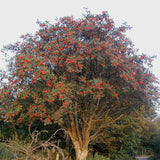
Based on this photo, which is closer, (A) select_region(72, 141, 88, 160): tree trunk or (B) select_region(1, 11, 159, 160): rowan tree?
(B) select_region(1, 11, 159, 160): rowan tree

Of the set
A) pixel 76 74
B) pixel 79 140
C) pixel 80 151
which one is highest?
pixel 76 74

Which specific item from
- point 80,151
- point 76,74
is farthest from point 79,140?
point 76,74

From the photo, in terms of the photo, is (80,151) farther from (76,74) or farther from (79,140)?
(76,74)

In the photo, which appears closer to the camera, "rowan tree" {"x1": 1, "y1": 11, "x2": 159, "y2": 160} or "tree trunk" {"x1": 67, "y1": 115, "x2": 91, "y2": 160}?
"rowan tree" {"x1": 1, "y1": 11, "x2": 159, "y2": 160}

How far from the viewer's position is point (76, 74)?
376 inches

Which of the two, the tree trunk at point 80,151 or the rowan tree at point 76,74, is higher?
the rowan tree at point 76,74

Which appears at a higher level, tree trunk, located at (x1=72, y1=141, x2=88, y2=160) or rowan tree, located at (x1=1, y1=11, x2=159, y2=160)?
rowan tree, located at (x1=1, y1=11, x2=159, y2=160)

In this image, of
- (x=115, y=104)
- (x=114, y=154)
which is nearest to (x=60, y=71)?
(x=115, y=104)

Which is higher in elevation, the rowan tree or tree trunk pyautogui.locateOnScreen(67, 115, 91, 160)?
the rowan tree

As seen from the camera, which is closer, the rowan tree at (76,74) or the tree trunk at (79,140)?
the rowan tree at (76,74)

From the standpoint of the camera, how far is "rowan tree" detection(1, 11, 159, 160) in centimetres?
855

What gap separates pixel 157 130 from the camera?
94.6 ft

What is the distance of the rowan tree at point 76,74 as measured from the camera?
28.0 feet

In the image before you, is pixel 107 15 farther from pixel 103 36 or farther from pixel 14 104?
pixel 14 104
